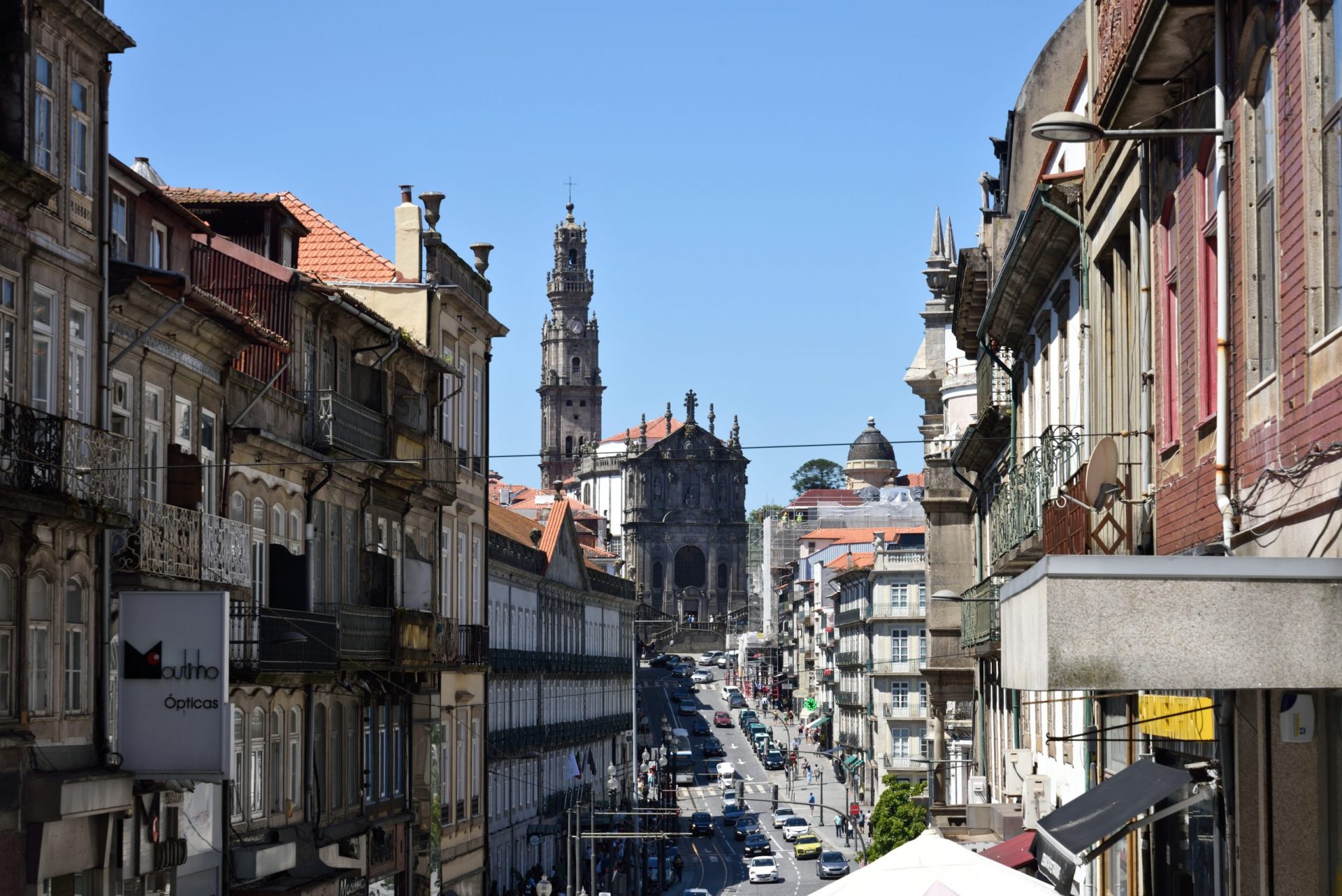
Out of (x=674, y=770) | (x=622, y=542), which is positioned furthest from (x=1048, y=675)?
(x=622, y=542)

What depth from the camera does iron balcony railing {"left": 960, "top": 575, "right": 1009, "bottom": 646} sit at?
3041 centimetres

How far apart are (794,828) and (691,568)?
4219 inches

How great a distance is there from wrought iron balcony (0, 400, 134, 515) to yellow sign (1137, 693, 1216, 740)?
9.72 m

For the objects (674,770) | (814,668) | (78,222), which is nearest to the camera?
(78,222)

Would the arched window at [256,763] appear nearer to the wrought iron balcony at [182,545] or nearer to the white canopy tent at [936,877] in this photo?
the wrought iron balcony at [182,545]

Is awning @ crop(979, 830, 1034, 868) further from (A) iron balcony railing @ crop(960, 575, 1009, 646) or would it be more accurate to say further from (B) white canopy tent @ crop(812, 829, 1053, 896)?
(A) iron balcony railing @ crop(960, 575, 1009, 646)

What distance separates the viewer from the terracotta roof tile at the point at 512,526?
58.5 meters

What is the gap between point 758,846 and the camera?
78.5 metres

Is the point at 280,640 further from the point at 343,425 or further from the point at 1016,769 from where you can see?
the point at 1016,769

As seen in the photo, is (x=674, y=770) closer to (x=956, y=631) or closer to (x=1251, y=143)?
(x=956, y=631)

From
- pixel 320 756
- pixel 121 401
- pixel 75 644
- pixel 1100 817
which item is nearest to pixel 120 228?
pixel 121 401

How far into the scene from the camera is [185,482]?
2461 centimetres

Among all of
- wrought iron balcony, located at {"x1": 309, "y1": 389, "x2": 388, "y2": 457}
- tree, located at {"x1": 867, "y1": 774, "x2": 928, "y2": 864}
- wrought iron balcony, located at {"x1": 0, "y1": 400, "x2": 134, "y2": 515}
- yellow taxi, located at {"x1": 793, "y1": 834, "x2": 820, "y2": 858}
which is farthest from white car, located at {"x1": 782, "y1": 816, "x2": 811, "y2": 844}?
wrought iron balcony, located at {"x1": 0, "y1": 400, "x2": 134, "y2": 515}

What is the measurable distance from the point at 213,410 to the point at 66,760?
265 inches
